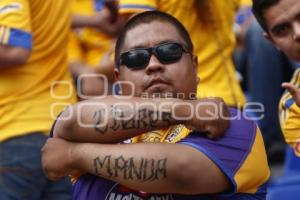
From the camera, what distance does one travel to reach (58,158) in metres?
2.62

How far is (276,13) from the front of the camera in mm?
3242

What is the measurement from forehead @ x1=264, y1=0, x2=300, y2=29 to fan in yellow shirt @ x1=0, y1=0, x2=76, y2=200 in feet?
3.89

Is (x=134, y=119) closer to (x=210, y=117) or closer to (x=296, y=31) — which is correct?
(x=210, y=117)

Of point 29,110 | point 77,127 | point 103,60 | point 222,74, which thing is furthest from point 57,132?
point 103,60

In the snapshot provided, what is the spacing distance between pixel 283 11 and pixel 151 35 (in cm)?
67

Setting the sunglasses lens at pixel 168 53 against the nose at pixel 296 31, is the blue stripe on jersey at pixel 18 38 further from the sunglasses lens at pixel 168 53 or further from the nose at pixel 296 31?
the nose at pixel 296 31

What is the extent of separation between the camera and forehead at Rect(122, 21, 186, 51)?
2.91m

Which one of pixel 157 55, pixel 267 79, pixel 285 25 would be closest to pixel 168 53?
pixel 157 55

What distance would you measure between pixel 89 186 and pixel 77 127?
0.31 metres

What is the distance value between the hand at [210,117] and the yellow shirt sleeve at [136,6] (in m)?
1.39

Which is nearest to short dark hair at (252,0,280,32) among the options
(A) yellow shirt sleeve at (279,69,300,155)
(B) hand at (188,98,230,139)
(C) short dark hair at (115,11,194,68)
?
(A) yellow shirt sleeve at (279,69,300,155)

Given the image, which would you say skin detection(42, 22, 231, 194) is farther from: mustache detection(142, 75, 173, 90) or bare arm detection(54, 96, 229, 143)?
mustache detection(142, 75, 173, 90)

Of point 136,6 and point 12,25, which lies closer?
point 12,25

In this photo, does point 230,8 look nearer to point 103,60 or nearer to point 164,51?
point 103,60
